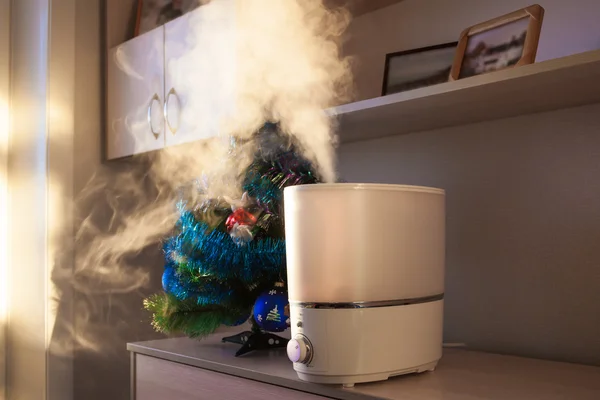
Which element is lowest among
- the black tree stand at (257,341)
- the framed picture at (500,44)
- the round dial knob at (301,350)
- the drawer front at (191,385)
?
the drawer front at (191,385)

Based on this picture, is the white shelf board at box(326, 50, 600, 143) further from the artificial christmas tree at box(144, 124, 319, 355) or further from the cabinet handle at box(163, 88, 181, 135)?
the cabinet handle at box(163, 88, 181, 135)

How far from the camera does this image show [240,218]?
1104mm

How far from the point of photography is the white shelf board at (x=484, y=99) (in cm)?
92

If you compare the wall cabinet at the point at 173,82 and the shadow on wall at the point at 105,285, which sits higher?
the wall cabinet at the point at 173,82

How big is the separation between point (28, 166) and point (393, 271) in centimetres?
141

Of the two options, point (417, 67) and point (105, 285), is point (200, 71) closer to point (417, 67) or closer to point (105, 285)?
point (417, 67)

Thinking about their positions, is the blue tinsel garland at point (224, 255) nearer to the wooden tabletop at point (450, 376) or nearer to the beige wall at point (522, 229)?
the wooden tabletop at point (450, 376)

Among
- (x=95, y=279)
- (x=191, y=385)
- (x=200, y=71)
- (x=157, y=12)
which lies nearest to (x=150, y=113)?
(x=200, y=71)

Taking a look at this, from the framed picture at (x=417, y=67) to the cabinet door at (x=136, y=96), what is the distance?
69 cm

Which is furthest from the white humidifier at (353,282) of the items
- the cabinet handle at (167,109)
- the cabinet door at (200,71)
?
the cabinet handle at (167,109)

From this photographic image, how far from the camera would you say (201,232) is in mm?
1132

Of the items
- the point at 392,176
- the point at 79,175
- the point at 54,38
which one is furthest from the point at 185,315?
the point at 54,38

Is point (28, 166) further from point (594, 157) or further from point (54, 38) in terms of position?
point (594, 157)

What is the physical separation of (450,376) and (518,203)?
42 cm
